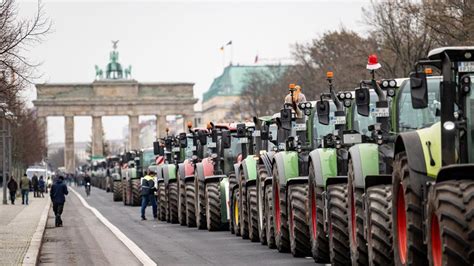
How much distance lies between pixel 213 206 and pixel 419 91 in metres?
18.8

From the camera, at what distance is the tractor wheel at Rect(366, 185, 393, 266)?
1582cm

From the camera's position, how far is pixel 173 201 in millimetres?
38094

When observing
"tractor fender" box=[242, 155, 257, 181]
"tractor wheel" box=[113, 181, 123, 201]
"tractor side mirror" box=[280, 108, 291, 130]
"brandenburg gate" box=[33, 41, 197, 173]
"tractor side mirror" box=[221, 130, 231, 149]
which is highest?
"brandenburg gate" box=[33, 41, 197, 173]

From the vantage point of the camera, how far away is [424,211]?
45.0ft

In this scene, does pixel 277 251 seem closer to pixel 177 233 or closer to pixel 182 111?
pixel 177 233

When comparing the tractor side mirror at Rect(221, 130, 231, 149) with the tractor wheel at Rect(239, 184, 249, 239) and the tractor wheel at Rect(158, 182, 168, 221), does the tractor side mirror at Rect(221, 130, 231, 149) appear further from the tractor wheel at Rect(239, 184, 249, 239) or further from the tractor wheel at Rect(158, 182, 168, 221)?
the tractor wheel at Rect(158, 182, 168, 221)

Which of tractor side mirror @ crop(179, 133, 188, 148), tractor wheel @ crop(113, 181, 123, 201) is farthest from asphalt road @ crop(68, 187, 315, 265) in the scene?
tractor wheel @ crop(113, 181, 123, 201)

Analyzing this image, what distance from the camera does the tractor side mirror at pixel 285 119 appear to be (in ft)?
78.9

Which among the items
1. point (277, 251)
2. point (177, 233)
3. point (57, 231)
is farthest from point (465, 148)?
point (57, 231)

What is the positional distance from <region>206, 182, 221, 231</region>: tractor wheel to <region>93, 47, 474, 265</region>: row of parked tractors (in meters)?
0.03

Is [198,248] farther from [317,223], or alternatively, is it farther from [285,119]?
[317,223]

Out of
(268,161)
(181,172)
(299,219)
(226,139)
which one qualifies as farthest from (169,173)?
(299,219)

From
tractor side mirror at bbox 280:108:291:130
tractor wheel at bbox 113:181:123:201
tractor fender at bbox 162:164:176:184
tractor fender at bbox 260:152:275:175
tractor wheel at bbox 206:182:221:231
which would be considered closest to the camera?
tractor side mirror at bbox 280:108:291:130

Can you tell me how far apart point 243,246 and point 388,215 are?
10.6 meters
